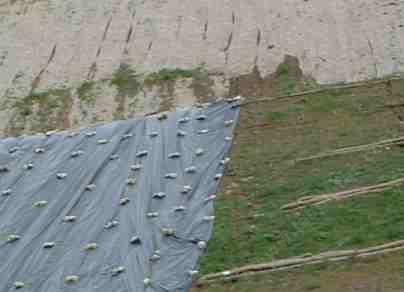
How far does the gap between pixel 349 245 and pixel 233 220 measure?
2.80ft

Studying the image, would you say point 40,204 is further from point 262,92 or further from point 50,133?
point 262,92

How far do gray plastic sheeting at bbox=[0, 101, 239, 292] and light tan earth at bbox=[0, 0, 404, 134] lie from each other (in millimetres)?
783

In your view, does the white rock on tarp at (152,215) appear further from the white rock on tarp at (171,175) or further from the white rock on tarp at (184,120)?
the white rock on tarp at (184,120)

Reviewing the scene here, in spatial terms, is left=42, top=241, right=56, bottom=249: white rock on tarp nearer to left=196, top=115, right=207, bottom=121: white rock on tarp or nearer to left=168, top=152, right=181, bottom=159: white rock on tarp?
left=168, top=152, right=181, bottom=159: white rock on tarp

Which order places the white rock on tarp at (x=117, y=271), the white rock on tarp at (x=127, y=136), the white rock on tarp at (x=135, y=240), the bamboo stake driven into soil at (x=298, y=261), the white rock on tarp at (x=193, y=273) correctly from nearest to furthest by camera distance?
the bamboo stake driven into soil at (x=298, y=261)
the white rock on tarp at (x=193, y=273)
the white rock on tarp at (x=117, y=271)
the white rock on tarp at (x=135, y=240)
the white rock on tarp at (x=127, y=136)

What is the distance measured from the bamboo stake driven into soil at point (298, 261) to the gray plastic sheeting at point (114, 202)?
18cm

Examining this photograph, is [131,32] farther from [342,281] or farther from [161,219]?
[342,281]

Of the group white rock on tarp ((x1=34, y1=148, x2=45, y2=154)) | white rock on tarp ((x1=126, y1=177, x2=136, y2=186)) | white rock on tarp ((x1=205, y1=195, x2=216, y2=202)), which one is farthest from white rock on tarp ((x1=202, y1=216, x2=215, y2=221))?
white rock on tarp ((x1=34, y1=148, x2=45, y2=154))

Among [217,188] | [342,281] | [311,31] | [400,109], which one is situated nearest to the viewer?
[342,281]

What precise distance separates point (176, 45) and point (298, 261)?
4080 mm

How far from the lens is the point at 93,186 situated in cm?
575

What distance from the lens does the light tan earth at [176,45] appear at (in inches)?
283

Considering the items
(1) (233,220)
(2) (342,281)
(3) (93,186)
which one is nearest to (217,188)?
(1) (233,220)

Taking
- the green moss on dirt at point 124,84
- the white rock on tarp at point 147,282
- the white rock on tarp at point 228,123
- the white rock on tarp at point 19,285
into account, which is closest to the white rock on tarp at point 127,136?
the green moss on dirt at point 124,84
